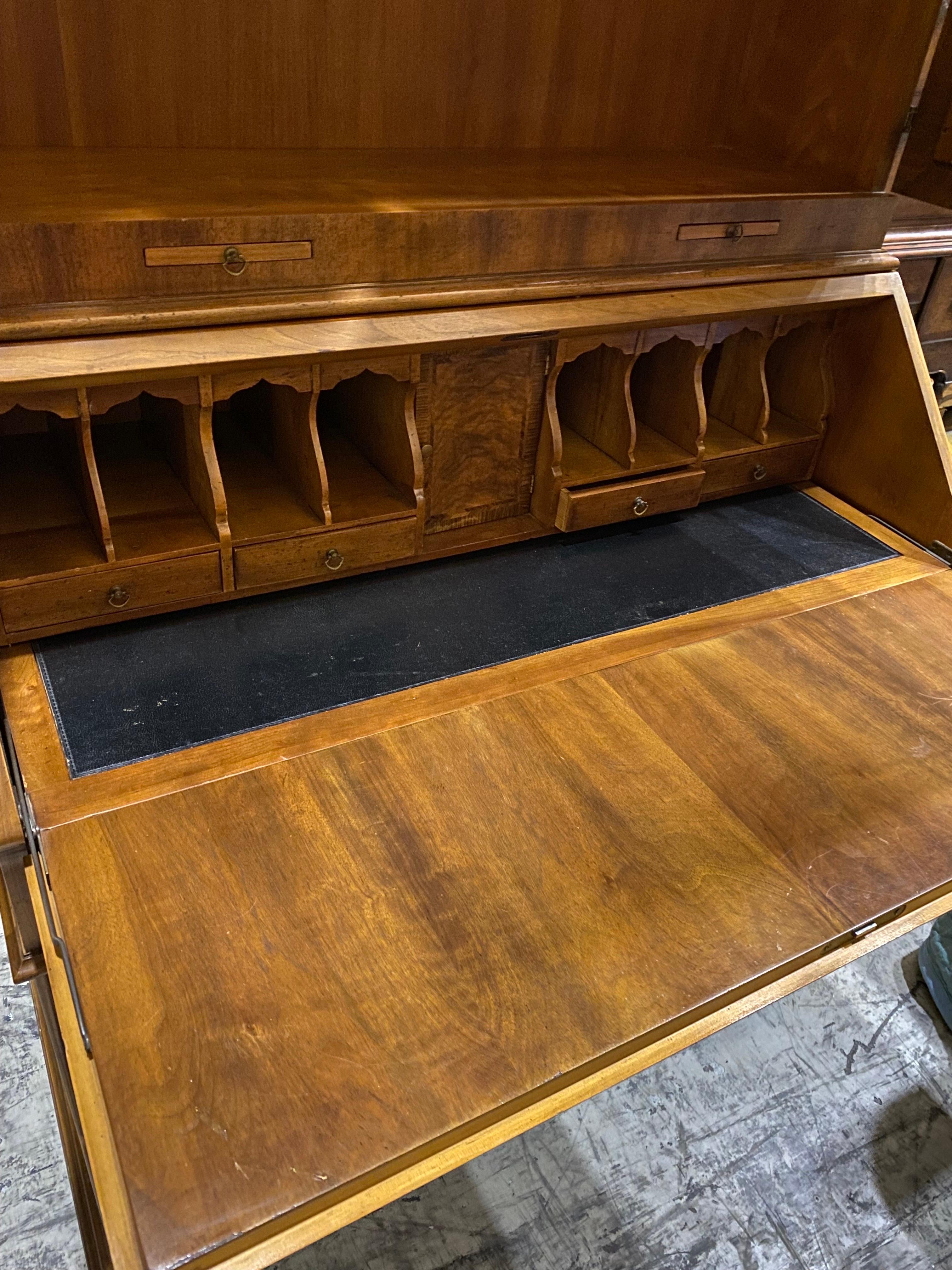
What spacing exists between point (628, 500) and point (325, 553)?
503mm

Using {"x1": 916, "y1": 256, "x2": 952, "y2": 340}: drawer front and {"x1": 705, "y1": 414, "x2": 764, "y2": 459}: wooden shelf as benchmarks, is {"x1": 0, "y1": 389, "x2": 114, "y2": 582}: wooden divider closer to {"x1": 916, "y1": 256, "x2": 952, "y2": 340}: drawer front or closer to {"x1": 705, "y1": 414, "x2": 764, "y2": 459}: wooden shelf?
{"x1": 705, "y1": 414, "x2": 764, "y2": 459}: wooden shelf

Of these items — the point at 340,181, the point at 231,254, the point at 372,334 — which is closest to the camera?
the point at 231,254

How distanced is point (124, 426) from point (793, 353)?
46.4 inches

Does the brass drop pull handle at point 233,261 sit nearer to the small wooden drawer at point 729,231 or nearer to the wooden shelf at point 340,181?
the wooden shelf at point 340,181

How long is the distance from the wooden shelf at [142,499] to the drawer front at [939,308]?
1458 mm

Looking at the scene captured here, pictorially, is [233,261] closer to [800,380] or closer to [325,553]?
[325,553]

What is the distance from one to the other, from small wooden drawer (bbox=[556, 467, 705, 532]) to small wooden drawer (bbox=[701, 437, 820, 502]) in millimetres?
74

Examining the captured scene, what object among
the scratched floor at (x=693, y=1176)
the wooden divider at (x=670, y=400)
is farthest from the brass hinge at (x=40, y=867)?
the wooden divider at (x=670, y=400)

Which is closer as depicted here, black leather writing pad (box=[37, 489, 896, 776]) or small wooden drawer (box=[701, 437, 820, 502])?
black leather writing pad (box=[37, 489, 896, 776])

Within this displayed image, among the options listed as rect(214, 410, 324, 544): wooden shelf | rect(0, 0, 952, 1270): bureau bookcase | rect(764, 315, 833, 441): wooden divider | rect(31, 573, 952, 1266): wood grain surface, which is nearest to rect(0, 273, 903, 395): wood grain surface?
rect(0, 0, 952, 1270): bureau bookcase

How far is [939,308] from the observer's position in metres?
1.94

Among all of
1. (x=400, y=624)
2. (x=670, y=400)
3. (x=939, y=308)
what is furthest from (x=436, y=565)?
(x=939, y=308)

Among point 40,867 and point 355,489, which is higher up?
point 355,489

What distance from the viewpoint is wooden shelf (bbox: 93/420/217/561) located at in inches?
50.9
